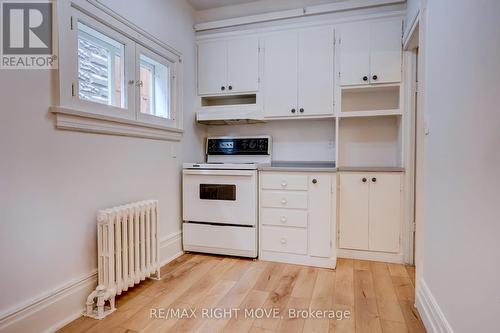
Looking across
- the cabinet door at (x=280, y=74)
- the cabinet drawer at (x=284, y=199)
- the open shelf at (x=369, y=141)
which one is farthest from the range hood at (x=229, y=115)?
the open shelf at (x=369, y=141)

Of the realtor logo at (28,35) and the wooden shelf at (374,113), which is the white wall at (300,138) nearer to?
the wooden shelf at (374,113)

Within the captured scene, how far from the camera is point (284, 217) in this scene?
2623mm

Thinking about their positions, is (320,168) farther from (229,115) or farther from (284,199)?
(229,115)

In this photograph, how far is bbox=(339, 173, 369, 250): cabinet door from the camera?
2.67m

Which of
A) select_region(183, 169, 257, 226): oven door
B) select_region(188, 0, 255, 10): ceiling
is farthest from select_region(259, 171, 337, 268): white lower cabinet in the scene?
select_region(188, 0, 255, 10): ceiling

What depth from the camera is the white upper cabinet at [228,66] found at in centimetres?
302

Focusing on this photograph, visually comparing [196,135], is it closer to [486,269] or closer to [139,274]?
[139,274]

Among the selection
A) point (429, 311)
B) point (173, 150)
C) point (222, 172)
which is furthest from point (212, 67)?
point (429, 311)

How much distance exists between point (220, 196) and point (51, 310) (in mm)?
1519

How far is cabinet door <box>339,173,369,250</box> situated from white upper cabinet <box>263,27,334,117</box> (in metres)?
0.72

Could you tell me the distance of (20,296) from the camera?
145 centimetres

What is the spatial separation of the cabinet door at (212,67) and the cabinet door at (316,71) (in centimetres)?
84

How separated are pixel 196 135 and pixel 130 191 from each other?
1.19 m

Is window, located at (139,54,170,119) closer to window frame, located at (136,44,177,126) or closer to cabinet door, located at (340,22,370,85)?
window frame, located at (136,44,177,126)
